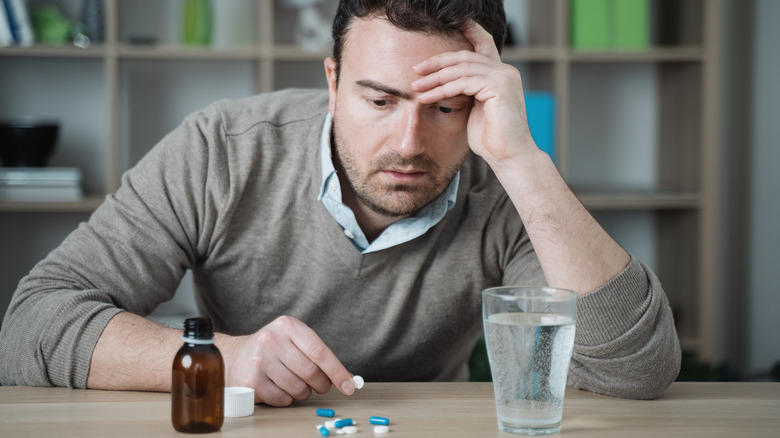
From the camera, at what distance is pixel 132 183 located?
59.4 inches

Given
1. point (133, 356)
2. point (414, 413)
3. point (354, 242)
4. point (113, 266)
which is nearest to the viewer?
point (414, 413)

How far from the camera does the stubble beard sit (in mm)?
1398

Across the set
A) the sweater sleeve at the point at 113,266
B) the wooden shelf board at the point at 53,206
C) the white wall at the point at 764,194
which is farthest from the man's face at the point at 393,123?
the white wall at the point at 764,194

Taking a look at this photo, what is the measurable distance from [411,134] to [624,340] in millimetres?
455

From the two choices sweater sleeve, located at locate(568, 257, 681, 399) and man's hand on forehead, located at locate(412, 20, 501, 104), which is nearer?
sweater sleeve, located at locate(568, 257, 681, 399)

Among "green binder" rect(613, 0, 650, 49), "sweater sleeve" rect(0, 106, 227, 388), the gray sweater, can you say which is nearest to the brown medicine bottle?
"sweater sleeve" rect(0, 106, 227, 388)

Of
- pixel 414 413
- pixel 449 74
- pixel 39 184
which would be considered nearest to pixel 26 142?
pixel 39 184

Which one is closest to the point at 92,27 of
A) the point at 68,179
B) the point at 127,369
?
the point at 68,179

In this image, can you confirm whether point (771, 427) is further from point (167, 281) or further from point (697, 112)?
point (697, 112)

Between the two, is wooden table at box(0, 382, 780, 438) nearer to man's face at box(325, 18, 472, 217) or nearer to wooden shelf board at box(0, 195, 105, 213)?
man's face at box(325, 18, 472, 217)

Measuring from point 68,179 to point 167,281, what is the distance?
5.29 ft

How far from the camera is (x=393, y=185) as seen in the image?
1.42 meters

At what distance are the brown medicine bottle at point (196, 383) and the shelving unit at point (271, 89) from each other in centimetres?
215

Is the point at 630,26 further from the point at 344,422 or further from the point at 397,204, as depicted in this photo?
the point at 344,422
